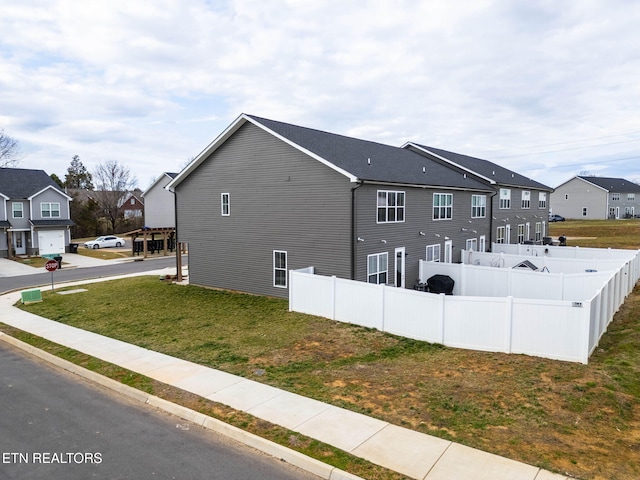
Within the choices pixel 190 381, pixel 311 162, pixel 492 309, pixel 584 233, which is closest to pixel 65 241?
pixel 311 162

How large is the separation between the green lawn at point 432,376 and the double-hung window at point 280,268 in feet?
5.30

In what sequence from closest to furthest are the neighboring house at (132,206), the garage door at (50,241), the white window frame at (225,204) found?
the white window frame at (225,204) → the garage door at (50,241) → the neighboring house at (132,206)

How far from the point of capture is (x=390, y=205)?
20.8 meters

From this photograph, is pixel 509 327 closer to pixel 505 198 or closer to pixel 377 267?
pixel 377 267

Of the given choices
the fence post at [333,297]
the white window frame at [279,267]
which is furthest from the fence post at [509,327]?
the white window frame at [279,267]

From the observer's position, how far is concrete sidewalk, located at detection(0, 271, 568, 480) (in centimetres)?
677

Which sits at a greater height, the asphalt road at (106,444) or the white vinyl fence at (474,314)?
the white vinyl fence at (474,314)

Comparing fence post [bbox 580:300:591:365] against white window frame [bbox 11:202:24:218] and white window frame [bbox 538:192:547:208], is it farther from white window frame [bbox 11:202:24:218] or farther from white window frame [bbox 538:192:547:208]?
white window frame [bbox 11:202:24:218]

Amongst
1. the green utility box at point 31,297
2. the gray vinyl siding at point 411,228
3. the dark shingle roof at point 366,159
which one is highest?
the dark shingle roof at point 366,159

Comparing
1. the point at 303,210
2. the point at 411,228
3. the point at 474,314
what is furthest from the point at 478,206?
the point at 474,314

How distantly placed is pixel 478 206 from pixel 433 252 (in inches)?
312

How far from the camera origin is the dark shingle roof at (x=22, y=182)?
1736 inches

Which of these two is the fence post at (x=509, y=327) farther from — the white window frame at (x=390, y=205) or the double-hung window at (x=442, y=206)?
the double-hung window at (x=442, y=206)

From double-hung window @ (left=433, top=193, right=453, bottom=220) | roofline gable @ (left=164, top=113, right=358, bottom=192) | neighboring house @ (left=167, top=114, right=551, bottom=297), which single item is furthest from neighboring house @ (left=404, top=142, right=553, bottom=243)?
roofline gable @ (left=164, top=113, right=358, bottom=192)
